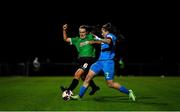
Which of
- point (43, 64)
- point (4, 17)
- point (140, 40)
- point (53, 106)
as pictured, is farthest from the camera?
point (140, 40)

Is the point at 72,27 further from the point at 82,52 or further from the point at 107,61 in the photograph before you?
the point at 107,61

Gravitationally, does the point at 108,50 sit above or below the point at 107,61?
above

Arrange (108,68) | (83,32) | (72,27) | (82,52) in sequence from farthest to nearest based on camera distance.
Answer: (72,27) < (82,52) < (83,32) < (108,68)

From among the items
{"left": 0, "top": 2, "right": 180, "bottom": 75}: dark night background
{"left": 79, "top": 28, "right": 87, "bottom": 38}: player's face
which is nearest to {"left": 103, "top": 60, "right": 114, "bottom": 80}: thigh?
{"left": 79, "top": 28, "right": 87, "bottom": 38}: player's face

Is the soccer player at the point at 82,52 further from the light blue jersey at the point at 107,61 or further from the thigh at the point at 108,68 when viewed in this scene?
the thigh at the point at 108,68

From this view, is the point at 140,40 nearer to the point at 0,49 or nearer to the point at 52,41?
the point at 52,41

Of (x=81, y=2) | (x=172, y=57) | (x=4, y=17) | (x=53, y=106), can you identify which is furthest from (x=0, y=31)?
(x=53, y=106)

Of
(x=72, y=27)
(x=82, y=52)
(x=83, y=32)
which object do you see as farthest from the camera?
(x=72, y=27)

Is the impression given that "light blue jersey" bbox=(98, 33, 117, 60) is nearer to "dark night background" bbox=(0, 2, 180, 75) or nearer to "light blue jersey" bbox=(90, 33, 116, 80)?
"light blue jersey" bbox=(90, 33, 116, 80)

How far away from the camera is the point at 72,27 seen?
54.6 meters

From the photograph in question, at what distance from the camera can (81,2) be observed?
179 ft

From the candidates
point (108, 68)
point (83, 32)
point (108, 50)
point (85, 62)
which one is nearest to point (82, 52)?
point (85, 62)

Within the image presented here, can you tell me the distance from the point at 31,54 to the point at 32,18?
13.4ft

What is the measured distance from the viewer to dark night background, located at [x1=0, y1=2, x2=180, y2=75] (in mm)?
53938
